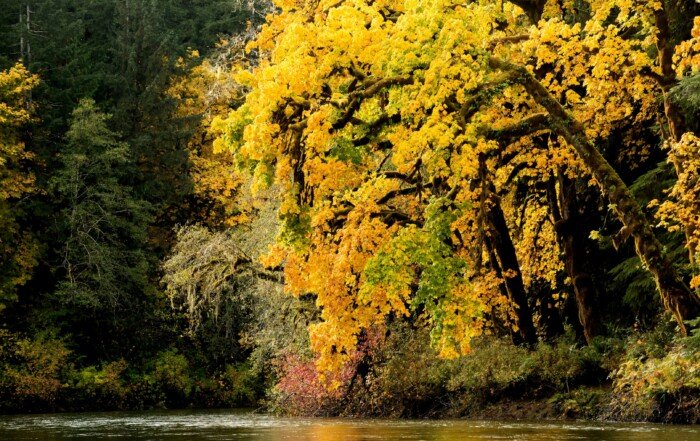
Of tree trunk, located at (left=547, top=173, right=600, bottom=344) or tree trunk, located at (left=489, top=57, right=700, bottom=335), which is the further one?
tree trunk, located at (left=547, top=173, right=600, bottom=344)

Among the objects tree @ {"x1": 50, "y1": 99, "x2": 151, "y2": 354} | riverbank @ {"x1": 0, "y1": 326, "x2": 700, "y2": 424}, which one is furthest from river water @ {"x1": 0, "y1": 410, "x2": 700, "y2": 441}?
tree @ {"x1": 50, "y1": 99, "x2": 151, "y2": 354}

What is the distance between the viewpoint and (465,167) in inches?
814

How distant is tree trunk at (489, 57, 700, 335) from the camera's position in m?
22.1

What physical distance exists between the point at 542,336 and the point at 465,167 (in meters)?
10.3

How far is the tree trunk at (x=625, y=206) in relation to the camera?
2214cm

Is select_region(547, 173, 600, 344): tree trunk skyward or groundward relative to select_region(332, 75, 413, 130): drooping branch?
groundward

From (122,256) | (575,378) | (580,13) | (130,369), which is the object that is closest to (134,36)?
(122,256)

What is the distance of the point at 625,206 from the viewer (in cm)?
2250

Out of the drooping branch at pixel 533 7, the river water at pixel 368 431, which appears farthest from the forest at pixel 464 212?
the river water at pixel 368 431

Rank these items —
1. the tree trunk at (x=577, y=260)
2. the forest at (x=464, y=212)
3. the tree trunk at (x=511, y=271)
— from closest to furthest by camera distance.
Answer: the forest at (x=464, y=212) < the tree trunk at (x=577, y=260) < the tree trunk at (x=511, y=271)

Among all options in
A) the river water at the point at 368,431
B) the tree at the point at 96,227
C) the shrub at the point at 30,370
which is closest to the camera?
the river water at the point at 368,431

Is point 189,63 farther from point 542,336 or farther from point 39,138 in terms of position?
point 542,336

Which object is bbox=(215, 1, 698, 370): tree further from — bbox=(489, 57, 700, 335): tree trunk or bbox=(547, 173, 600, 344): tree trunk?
bbox=(547, 173, 600, 344): tree trunk

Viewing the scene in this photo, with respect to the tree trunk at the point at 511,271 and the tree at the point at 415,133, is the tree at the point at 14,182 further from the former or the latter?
the tree at the point at 415,133
